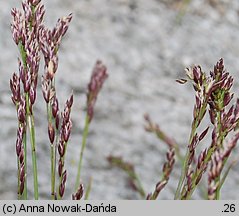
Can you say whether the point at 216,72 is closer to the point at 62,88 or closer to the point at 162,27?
the point at 62,88

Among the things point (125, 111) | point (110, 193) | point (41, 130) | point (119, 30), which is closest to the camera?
point (110, 193)

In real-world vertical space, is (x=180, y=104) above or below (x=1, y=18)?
below

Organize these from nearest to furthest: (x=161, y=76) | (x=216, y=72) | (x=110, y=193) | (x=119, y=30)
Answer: (x=216, y=72), (x=110, y=193), (x=161, y=76), (x=119, y=30)

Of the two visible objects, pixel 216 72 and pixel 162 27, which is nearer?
pixel 216 72

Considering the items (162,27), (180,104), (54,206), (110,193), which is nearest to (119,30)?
(162,27)

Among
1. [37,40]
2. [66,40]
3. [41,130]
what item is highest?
[66,40]

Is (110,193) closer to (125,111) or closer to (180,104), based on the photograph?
(125,111)
